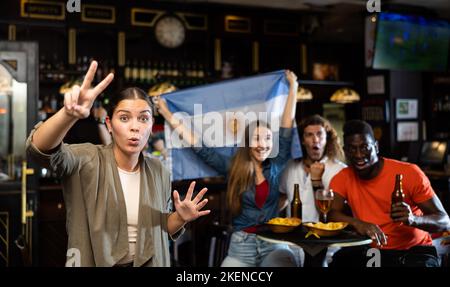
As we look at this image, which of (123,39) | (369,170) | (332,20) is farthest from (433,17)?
(369,170)

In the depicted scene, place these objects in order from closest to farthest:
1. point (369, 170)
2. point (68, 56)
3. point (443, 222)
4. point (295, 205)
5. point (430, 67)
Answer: point (443, 222) → point (369, 170) → point (295, 205) → point (68, 56) → point (430, 67)

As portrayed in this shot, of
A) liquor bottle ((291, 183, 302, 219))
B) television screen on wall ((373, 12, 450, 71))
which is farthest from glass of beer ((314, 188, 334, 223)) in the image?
television screen on wall ((373, 12, 450, 71))

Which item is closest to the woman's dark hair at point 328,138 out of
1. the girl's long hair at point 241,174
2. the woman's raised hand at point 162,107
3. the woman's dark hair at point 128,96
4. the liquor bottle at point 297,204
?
the girl's long hair at point 241,174

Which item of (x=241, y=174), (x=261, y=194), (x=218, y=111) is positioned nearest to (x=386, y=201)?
(x=261, y=194)

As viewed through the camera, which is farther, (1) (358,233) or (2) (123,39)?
(2) (123,39)

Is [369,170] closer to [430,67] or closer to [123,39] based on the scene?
[123,39]

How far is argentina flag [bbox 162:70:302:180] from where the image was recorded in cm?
341

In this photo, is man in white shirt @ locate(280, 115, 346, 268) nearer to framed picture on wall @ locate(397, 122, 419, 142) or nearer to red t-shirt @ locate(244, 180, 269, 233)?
red t-shirt @ locate(244, 180, 269, 233)

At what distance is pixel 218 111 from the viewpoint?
347 centimetres

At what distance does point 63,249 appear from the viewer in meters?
4.93

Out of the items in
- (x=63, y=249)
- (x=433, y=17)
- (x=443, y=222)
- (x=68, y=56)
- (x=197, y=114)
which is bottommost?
(x=63, y=249)

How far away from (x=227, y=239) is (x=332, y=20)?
551 centimetres

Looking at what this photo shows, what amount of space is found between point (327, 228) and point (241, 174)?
71 centimetres

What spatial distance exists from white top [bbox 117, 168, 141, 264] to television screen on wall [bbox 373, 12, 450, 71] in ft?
18.8
